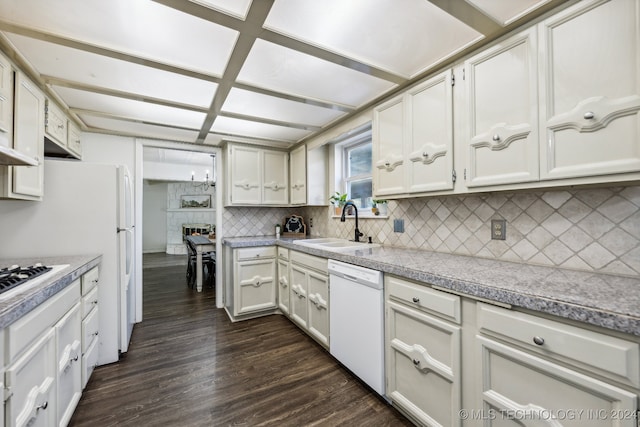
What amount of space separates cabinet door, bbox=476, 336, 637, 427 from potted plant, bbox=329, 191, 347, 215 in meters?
2.07

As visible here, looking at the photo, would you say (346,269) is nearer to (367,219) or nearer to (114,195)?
(367,219)

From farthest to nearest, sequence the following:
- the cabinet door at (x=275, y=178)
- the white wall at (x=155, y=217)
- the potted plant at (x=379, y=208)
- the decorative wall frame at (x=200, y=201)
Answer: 1. the decorative wall frame at (x=200, y=201)
2. the white wall at (x=155, y=217)
3. the cabinet door at (x=275, y=178)
4. the potted plant at (x=379, y=208)

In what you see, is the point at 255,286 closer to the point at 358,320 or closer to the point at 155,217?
the point at 358,320

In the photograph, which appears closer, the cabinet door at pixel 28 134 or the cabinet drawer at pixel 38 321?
the cabinet drawer at pixel 38 321

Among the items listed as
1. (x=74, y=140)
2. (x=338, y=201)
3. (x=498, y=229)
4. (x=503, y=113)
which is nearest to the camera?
(x=503, y=113)

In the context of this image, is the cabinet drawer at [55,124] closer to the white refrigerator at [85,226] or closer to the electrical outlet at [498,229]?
the white refrigerator at [85,226]

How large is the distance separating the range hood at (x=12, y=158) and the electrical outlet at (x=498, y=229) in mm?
2411

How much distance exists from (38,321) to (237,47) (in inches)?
63.8

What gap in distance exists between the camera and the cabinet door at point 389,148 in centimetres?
195

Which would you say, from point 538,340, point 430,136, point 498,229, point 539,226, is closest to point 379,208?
point 430,136

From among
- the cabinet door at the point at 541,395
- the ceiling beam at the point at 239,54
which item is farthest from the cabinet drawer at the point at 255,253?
the cabinet door at the point at 541,395

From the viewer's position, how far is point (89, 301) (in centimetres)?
183

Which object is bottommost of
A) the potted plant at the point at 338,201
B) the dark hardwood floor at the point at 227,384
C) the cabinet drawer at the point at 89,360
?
the dark hardwood floor at the point at 227,384

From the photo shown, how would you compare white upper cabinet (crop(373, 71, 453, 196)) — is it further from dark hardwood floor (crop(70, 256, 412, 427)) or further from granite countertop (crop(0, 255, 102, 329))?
granite countertop (crop(0, 255, 102, 329))
